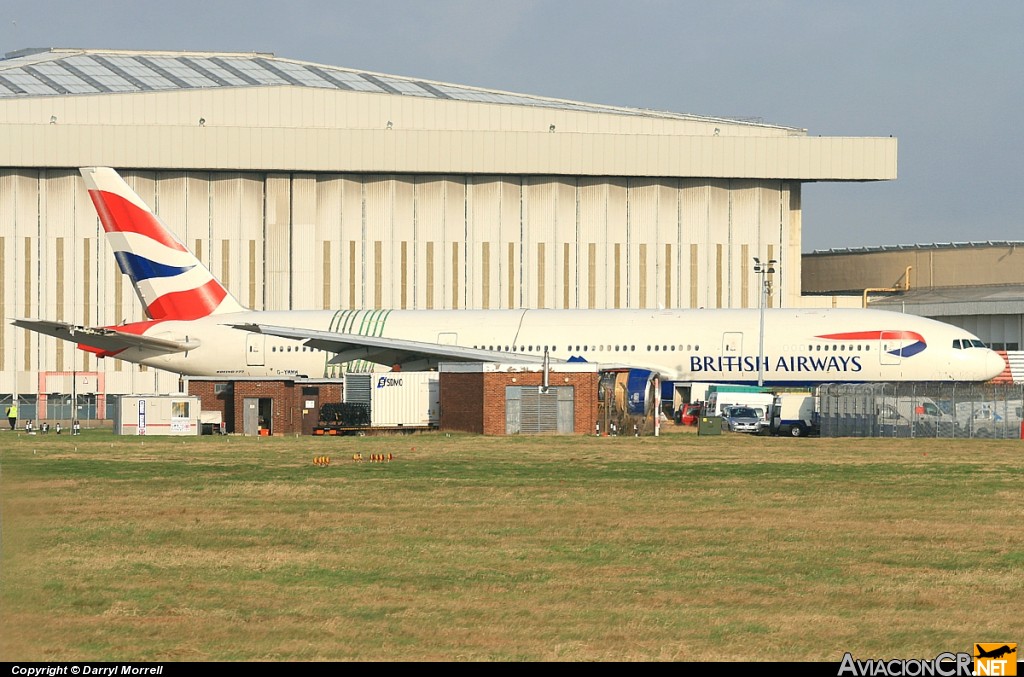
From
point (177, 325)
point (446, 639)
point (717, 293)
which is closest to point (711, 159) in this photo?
point (717, 293)

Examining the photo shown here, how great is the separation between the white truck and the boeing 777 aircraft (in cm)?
252

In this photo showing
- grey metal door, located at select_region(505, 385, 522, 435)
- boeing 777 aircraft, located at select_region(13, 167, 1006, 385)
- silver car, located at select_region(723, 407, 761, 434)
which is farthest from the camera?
boeing 777 aircraft, located at select_region(13, 167, 1006, 385)

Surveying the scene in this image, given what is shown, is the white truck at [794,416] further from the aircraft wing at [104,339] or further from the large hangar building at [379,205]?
the large hangar building at [379,205]

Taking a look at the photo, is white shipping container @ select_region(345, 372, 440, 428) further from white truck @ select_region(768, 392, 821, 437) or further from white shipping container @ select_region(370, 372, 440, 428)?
white truck @ select_region(768, 392, 821, 437)

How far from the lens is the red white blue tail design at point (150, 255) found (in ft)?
226

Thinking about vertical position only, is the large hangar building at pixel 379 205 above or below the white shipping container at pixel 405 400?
above

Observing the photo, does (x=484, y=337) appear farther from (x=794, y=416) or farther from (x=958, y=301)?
(x=958, y=301)

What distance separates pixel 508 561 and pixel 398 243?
77734 mm

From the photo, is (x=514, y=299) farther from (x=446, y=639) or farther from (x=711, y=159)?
(x=446, y=639)

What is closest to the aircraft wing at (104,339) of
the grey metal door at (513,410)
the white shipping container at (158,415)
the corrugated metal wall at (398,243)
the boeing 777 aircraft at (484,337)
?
the boeing 777 aircraft at (484,337)

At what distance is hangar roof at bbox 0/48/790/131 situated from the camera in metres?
102

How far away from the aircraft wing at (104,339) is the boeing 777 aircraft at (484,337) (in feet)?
0.26

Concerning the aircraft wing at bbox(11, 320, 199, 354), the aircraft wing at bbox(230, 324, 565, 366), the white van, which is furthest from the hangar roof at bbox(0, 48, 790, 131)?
the white van

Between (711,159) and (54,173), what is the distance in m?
44.9
